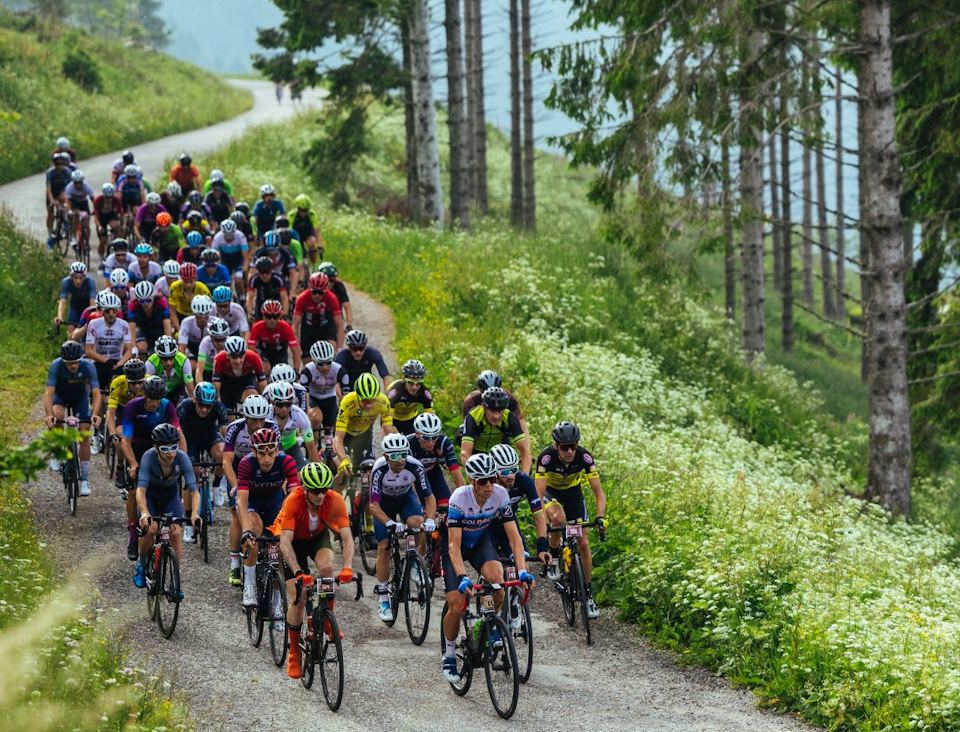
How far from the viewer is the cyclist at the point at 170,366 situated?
14.5 metres

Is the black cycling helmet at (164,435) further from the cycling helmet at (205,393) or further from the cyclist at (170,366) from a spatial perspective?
the cyclist at (170,366)

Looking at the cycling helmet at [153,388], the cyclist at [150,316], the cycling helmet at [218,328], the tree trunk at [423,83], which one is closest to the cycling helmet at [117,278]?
the cyclist at [150,316]

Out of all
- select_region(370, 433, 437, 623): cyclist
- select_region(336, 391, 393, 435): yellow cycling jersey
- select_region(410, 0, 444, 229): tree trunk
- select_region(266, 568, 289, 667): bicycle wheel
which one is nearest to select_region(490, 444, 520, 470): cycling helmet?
select_region(370, 433, 437, 623): cyclist

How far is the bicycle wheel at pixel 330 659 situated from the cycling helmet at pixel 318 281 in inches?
308

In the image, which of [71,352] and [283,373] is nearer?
[283,373]

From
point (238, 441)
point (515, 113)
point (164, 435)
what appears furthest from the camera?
point (515, 113)

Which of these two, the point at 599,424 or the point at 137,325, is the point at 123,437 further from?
the point at 599,424

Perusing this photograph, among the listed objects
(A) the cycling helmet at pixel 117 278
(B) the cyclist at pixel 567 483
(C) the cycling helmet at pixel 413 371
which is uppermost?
(A) the cycling helmet at pixel 117 278

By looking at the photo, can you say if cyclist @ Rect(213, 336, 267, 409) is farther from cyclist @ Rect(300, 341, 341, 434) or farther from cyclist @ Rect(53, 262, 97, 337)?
cyclist @ Rect(53, 262, 97, 337)

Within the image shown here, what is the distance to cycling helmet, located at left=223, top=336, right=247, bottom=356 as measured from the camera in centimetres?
1417

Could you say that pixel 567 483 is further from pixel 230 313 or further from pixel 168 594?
pixel 230 313

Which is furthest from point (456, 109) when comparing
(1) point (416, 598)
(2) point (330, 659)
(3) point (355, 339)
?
(2) point (330, 659)

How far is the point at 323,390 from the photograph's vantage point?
15.0m

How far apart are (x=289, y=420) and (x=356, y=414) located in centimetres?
111
